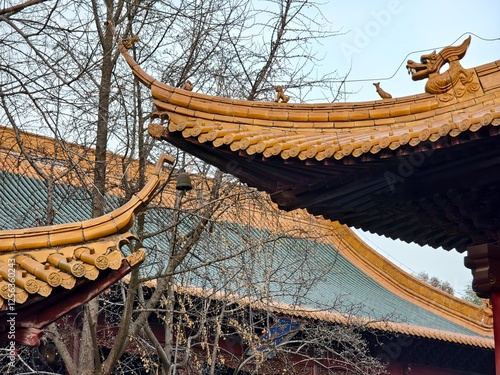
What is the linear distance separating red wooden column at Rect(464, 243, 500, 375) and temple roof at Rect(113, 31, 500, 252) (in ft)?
0.30

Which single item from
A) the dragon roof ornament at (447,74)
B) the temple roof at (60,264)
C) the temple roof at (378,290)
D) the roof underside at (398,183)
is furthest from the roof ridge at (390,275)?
the temple roof at (60,264)

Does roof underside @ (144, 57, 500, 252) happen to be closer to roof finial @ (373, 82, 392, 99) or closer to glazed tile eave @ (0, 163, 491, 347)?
roof finial @ (373, 82, 392, 99)

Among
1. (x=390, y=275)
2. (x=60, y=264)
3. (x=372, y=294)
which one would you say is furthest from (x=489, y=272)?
(x=390, y=275)

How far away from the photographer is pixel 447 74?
5.13 meters

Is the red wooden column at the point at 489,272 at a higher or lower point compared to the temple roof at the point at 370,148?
lower

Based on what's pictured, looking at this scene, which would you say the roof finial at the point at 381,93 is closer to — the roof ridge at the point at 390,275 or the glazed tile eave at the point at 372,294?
the glazed tile eave at the point at 372,294

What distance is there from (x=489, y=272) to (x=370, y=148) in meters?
1.15

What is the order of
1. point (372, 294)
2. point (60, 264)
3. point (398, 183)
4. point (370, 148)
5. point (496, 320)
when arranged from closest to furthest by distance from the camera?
point (60, 264) → point (370, 148) → point (398, 183) → point (496, 320) → point (372, 294)

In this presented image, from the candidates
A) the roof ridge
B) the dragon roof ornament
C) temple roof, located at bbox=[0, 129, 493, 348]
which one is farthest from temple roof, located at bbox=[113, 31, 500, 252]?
the roof ridge

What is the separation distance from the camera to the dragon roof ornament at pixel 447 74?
16.7 ft

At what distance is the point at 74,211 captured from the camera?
1238cm

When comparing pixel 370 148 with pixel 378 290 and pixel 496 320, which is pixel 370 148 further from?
pixel 378 290

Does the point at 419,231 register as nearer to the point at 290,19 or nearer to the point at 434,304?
the point at 290,19

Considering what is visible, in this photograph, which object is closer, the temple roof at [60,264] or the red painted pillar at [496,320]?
the temple roof at [60,264]
